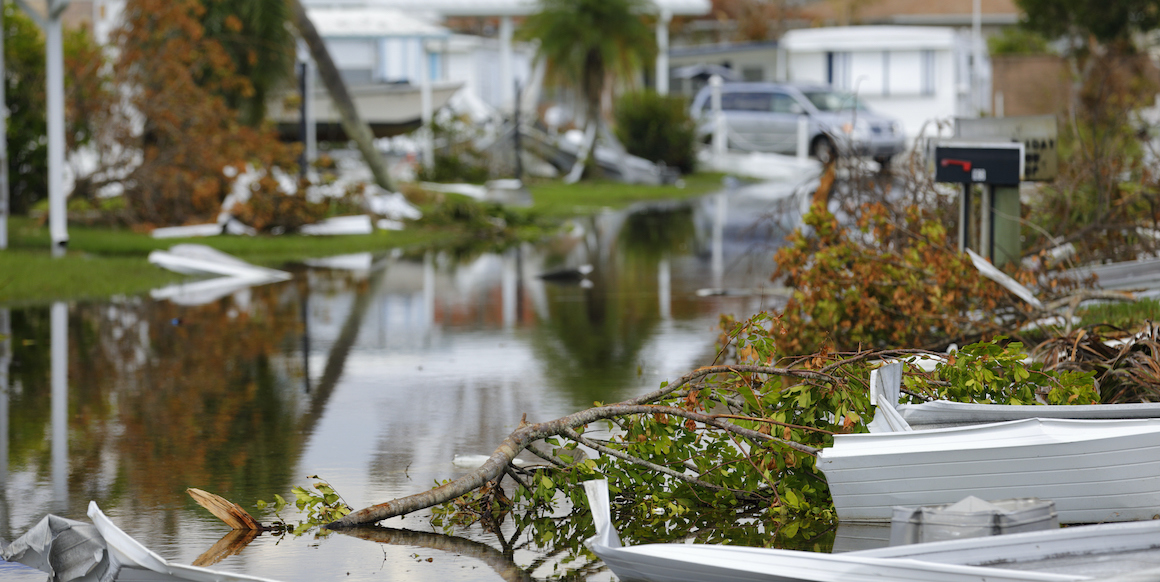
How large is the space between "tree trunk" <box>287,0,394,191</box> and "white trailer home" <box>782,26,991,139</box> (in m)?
23.0

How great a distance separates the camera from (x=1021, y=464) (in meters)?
5.01

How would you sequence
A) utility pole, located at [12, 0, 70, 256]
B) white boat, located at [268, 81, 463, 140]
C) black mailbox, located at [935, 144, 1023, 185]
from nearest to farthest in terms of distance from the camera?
black mailbox, located at [935, 144, 1023, 185]
utility pole, located at [12, 0, 70, 256]
white boat, located at [268, 81, 463, 140]

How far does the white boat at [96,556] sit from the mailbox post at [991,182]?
5.47 metres

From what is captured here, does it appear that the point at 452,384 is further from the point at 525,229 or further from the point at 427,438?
the point at 525,229

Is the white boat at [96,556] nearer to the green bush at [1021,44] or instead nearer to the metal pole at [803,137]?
the metal pole at [803,137]

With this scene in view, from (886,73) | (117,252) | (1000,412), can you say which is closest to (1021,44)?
(886,73)

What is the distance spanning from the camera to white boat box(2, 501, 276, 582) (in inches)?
182

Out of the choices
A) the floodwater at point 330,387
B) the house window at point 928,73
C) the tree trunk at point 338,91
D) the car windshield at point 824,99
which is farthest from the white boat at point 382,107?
the house window at point 928,73

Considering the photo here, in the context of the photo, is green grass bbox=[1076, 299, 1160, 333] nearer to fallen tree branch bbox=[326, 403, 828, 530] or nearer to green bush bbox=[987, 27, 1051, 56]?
fallen tree branch bbox=[326, 403, 828, 530]

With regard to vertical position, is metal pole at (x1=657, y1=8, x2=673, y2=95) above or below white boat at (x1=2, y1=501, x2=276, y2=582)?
above

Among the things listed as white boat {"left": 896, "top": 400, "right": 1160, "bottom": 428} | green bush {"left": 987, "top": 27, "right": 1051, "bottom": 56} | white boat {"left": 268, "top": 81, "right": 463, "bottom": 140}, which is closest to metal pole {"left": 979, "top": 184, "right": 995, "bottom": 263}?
white boat {"left": 896, "top": 400, "right": 1160, "bottom": 428}

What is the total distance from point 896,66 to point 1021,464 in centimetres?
3851

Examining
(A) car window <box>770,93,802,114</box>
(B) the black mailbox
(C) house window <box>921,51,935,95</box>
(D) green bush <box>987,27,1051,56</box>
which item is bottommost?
(B) the black mailbox

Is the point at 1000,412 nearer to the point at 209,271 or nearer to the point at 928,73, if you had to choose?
the point at 209,271
